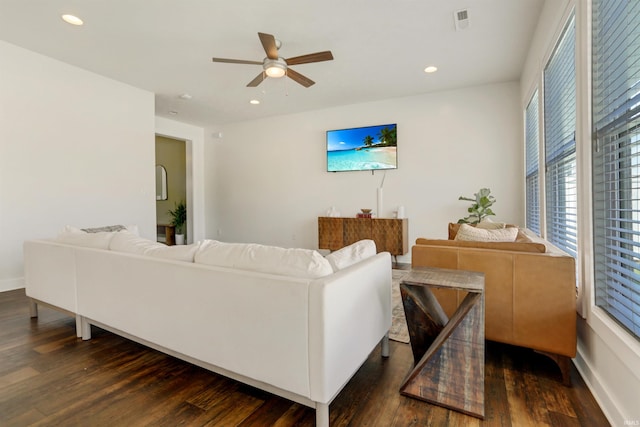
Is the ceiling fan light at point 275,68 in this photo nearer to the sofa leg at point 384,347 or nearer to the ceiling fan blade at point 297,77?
the ceiling fan blade at point 297,77

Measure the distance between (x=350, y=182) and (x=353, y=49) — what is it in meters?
2.42

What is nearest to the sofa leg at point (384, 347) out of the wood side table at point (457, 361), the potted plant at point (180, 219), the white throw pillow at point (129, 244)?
the wood side table at point (457, 361)

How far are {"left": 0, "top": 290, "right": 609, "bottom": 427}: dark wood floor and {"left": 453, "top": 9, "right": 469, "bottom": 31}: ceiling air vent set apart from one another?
9.28ft

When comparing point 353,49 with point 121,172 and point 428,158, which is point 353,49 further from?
point 121,172

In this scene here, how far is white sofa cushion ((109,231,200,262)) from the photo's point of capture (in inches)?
68.1

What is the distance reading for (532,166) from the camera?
3643 millimetres

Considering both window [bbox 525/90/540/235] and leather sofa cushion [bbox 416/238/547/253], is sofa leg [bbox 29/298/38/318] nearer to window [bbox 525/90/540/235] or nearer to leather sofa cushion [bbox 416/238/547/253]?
leather sofa cushion [bbox 416/238/547/253]

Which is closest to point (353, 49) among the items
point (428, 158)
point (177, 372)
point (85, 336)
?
point (428, 158)

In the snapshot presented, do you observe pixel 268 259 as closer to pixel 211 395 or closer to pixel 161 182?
pixel 211 395

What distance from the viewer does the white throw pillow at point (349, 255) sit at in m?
1.53

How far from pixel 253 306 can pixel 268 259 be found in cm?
23

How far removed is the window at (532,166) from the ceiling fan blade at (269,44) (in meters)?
2.78

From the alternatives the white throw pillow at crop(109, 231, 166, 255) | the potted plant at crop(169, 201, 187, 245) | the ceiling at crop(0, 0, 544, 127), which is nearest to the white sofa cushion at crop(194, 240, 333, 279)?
the white throw pillow at crop(109, 231, 166, 255)

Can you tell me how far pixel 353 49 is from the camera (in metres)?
3.38
